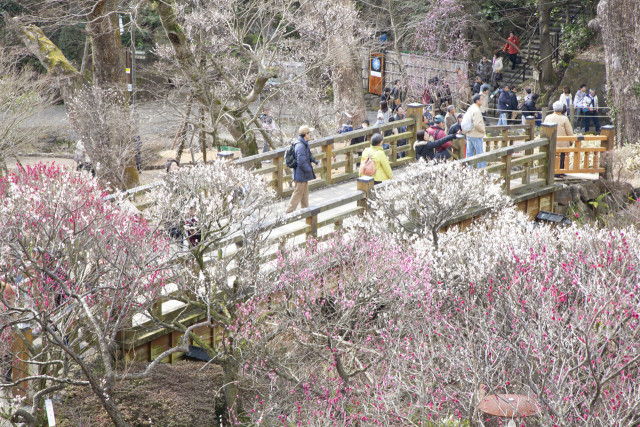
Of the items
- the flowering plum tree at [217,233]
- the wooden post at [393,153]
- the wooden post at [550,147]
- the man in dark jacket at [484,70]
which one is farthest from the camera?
the man in dark jacket at [484,70]

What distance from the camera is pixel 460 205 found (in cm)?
1063

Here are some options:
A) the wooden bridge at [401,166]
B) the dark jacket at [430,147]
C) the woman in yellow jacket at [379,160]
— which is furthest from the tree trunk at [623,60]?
the woman in yellow jacket at [379,160]

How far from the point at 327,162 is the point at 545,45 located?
13.9m

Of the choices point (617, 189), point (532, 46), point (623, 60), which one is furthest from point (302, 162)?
point (532, 46)

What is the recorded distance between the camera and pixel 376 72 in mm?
25219

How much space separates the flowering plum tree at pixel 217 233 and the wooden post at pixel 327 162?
5268 millimetres

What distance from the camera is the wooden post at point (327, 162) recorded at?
1412 cm

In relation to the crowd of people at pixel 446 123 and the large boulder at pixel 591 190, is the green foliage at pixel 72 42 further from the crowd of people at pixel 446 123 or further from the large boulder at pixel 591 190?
the large boulder at pixel 591 190

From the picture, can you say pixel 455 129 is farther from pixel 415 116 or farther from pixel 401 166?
pixel 401 166

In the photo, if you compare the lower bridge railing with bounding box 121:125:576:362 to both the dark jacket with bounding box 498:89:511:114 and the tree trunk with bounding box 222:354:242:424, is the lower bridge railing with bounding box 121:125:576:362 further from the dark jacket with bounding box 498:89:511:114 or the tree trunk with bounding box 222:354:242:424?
the dark jacket with bounding box 498:89:511:114

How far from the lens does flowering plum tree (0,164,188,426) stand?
→ 22.9ft

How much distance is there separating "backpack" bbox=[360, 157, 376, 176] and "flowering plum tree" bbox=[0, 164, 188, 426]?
4436 millimetres

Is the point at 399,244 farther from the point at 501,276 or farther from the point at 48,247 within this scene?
the point at 48,247

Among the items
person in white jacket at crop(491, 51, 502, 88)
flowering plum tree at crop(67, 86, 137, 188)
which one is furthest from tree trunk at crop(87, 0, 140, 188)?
person in white jacket at crop(491, 51, 502, 88)
